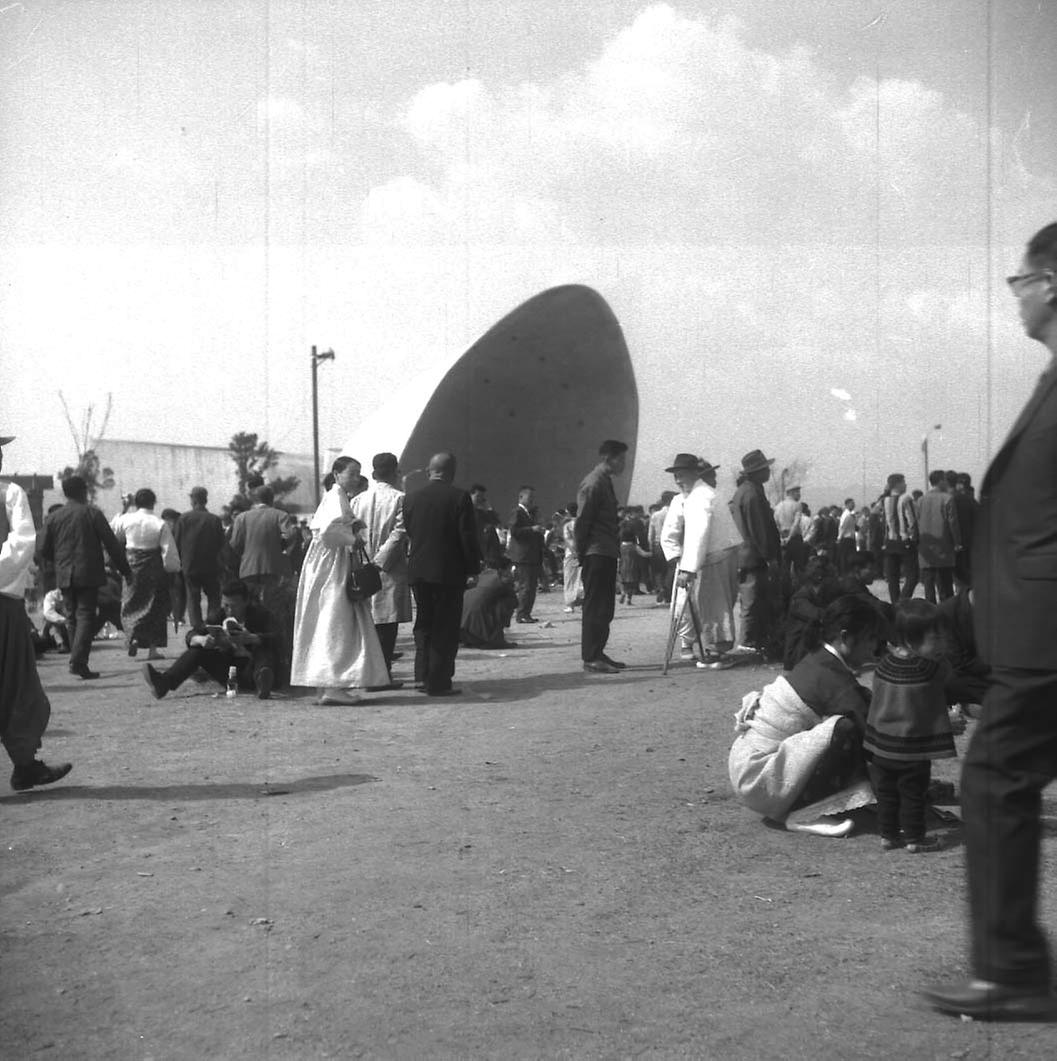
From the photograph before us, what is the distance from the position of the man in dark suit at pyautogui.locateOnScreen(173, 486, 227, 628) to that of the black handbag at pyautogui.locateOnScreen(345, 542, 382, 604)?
15.8ft

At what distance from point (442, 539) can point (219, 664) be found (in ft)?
6.01

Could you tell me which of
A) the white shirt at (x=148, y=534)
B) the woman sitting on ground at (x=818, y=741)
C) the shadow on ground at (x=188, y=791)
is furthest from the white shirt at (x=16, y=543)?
the white shirt at (x=148, y=534)

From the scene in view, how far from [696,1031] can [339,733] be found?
5.17 meters

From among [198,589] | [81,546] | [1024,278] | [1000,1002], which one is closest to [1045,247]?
[1024,278]

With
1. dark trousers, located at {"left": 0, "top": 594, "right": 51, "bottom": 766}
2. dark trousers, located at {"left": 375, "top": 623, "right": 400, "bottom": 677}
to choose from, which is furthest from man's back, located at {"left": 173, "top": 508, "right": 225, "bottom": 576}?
dark trousers, located at {"left": 0, "top": 594, "right": 51, "bottom": 766}

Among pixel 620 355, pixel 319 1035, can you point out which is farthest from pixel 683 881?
pixel 620 355

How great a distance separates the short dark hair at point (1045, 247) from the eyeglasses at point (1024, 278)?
0.06 ft

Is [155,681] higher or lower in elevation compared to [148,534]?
lower

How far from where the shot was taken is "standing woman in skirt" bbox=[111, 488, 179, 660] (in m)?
13.2

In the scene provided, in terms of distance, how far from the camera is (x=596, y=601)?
11.1 meters

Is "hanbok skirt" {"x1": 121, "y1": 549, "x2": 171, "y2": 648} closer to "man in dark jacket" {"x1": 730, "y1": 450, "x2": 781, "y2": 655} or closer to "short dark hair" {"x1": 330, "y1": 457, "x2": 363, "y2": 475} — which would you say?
"short dark hair" {"x1": 330, "y1": 457, "x2": 363, "y2": 475}

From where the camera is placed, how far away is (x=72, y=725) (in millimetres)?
8648

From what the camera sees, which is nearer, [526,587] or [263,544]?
[263,544]

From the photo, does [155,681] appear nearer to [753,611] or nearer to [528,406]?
[753,611]
